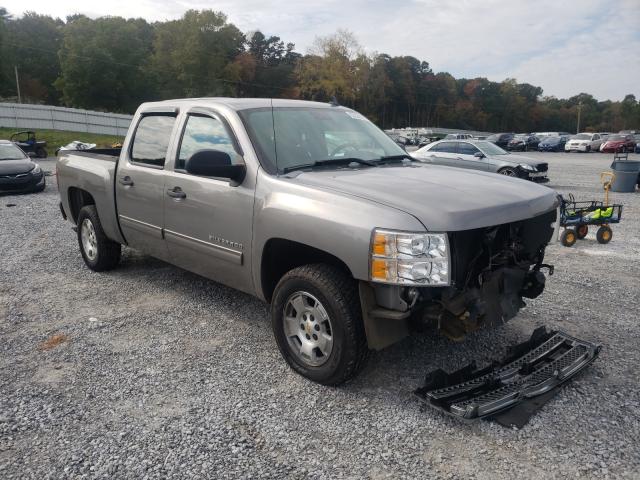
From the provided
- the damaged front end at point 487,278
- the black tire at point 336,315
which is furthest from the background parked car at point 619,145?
the black tire at point 336,315

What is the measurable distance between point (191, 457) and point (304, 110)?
9.64 ft

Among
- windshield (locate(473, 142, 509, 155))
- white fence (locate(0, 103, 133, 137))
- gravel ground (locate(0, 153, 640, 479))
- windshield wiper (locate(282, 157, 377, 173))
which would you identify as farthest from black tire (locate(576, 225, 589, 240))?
white fence (locate(0, 103, 133, 137))

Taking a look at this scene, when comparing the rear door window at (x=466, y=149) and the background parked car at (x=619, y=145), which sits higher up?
the rear door window at (x=466, y=149)

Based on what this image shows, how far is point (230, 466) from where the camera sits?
2732mm

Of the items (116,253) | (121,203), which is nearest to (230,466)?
(121,203)

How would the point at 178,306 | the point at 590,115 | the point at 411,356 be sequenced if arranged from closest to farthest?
1. the point at 411,356
2. the point at 178,306
3. the point at 590,115

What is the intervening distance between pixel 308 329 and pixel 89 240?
390cm

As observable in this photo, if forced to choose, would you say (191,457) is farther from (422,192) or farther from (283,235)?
(422,192)

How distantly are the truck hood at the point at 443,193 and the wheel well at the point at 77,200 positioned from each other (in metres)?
3.75

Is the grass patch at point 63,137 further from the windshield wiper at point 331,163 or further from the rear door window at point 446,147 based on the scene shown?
Result: the windshield wiper at point 331,163

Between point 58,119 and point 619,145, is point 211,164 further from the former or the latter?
point 619,145

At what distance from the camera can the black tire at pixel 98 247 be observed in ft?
19.6

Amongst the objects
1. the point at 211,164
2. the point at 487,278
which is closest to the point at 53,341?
the point at 211,164

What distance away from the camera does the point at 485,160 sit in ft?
53.0
